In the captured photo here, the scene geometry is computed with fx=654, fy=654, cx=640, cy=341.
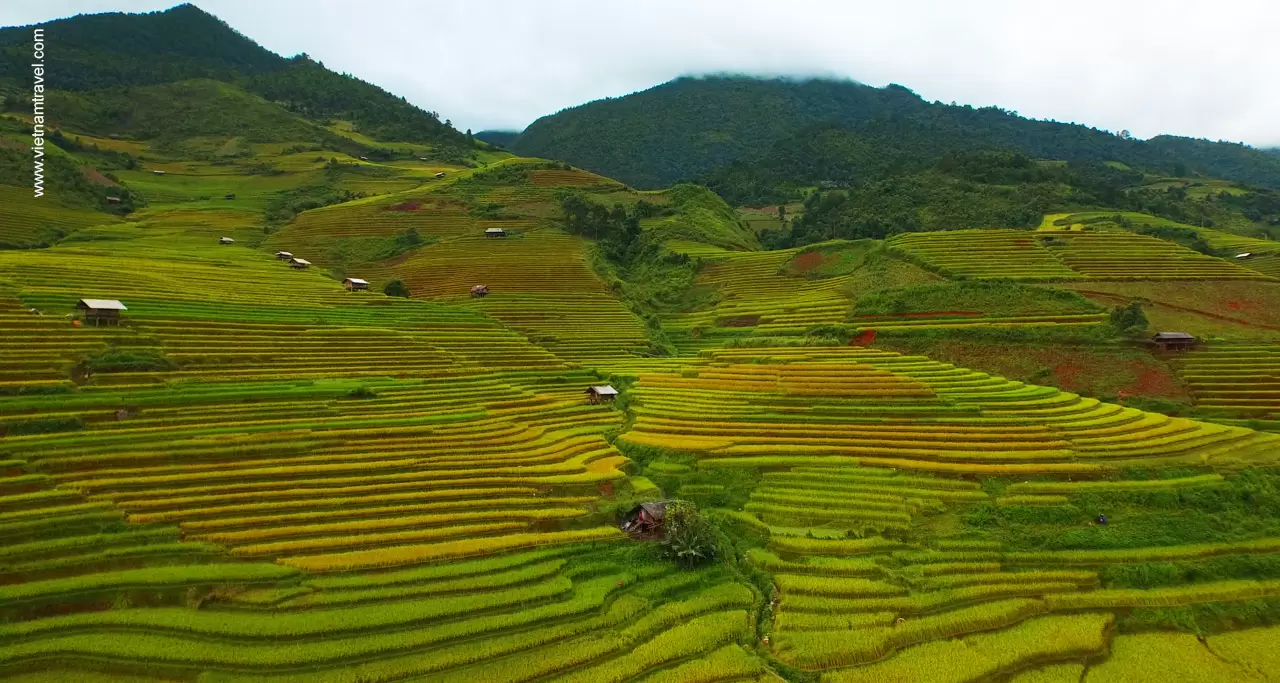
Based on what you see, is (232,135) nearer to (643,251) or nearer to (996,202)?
(643,251)

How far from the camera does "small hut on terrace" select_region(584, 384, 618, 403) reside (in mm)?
39094

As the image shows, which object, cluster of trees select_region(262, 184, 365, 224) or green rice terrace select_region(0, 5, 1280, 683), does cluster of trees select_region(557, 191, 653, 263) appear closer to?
green rice terrace select_region(0, 5, 1280, 683)

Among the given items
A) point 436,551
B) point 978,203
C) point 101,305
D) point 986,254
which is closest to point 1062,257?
point 986,254

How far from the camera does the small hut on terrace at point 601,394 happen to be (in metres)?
39.1

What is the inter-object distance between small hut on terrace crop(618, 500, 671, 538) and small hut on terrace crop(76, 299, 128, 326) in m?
31.3

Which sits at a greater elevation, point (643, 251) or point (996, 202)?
point (996, 202)

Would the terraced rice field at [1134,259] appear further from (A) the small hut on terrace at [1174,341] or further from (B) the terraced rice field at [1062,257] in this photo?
(A) the small hut on terrace at [1174,341]

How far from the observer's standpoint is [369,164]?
11712 cm

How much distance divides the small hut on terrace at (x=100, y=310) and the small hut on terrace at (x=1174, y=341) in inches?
2571

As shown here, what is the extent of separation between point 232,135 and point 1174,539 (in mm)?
149283

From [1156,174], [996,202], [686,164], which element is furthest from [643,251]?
[1156,174]

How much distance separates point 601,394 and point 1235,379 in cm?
4045

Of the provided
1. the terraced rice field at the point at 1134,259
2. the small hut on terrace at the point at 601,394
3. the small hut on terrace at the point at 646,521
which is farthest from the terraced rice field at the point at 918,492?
the terraced rice field at the point at 1134,259

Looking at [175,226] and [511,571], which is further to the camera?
[175,226]
